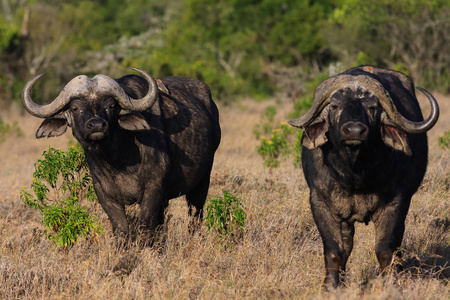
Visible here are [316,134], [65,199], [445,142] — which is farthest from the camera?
[445,142]

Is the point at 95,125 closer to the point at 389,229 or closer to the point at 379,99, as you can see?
the point at 379,99

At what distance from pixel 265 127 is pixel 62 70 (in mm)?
15873

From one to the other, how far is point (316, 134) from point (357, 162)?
329 mm

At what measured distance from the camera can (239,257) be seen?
5.25 m

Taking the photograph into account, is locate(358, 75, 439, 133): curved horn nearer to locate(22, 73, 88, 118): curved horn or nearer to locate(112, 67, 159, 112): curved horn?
locate(112, 67, 159, 112): curved horn

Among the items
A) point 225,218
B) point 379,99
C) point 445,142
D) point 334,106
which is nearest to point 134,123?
point 225,218

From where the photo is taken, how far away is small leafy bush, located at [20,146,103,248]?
5.34m

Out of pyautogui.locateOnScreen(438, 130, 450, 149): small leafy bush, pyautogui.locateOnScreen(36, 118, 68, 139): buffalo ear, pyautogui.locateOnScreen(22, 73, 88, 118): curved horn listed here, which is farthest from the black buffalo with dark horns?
pyautogui.locateOnScreen(438, 130, 450, 149): small leafy bush

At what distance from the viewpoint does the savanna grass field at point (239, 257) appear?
14.6 feet

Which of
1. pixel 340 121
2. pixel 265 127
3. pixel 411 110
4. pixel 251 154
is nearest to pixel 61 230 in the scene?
pixel 340 121

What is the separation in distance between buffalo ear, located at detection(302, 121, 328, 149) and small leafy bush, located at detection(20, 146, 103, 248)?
1977 millimetres

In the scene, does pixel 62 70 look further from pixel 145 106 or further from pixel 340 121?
pixel 340 121

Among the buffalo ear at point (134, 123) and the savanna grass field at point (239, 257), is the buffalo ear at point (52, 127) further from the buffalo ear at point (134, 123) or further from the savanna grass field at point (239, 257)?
the savanna grass field at point (239, 257)

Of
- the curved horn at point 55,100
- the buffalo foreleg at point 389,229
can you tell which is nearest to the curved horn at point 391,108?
the buffalo foreleg at point 389,229
